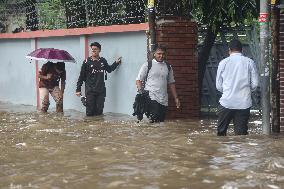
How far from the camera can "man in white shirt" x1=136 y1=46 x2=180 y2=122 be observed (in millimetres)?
11031

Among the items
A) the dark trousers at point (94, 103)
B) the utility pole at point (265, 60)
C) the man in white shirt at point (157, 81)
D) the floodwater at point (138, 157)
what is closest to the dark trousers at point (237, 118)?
the floodwater at point (138, 157)

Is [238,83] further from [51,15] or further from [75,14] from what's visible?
[51,15]

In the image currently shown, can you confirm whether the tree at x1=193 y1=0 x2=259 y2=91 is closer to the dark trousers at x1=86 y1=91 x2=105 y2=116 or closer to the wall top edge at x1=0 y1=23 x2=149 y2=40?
the wall top edge at x1=0 y1=23 x2=149 y2=40

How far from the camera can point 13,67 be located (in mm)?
18656

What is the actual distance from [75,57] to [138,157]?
25.7ft

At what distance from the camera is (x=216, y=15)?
12.0 m

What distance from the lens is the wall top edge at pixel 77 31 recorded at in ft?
41.6

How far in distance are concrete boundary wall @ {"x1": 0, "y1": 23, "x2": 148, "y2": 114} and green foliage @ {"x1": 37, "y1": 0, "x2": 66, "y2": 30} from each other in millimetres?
557

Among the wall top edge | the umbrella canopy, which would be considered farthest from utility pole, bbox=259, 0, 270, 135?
the umbrella canopy

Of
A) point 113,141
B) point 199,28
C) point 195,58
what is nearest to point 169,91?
point 195,58

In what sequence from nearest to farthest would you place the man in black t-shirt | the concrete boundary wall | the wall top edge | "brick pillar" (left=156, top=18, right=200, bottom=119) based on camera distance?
1. "brick pillar" (left=156, top=18, right=200, bottom=119)
2. the wall top edge
3. the concrete boundary wall
4. the man in black t-shirt

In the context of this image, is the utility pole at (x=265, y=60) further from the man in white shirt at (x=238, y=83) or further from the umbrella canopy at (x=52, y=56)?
the umbrella canopy at (x=52, y=56)

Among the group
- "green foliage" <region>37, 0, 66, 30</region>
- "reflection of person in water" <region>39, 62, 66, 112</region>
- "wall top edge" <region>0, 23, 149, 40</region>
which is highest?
"green foliage" <region>37, 0, 66, 30</region>

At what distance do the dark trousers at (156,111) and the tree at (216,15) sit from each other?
1.51 m
